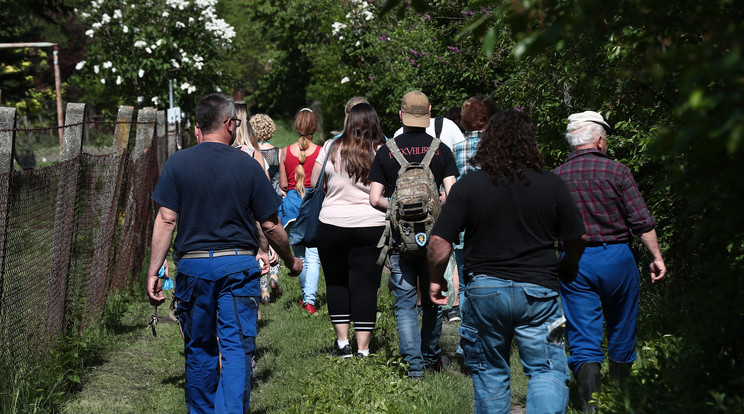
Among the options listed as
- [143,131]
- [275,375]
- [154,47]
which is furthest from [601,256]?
[154,47]

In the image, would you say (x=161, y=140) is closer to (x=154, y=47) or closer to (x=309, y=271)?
(x=309, y=271)

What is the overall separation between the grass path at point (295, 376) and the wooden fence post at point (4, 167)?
4.04 feet

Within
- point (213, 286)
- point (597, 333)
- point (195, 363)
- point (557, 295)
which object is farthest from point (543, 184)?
point (195, 363)

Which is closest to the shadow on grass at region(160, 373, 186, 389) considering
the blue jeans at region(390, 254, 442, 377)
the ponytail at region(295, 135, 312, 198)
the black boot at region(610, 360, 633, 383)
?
the blue jeans at region(390, 254, 442, 377)

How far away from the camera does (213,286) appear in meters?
4.45

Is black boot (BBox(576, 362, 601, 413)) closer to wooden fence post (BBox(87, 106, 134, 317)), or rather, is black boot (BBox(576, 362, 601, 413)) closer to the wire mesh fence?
the wire mesh fence

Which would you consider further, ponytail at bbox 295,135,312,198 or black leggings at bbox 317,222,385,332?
ponytail at bbox 295,135,312,198

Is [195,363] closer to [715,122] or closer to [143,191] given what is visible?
[715,122]

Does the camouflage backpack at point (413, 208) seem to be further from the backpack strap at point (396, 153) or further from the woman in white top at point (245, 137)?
the woman in white top at point (245, 137)

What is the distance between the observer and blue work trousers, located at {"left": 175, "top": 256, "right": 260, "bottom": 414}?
4.46 meters

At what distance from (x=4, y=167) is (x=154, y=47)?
601 inches

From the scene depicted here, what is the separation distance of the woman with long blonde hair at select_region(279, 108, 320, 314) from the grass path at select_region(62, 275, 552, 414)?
14.1 inches

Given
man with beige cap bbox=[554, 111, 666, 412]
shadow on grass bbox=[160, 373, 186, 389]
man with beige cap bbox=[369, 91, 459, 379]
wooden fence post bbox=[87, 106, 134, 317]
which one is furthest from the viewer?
wooden fence post bbox=[87, 106, 134, 317]

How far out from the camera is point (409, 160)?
5.39m
